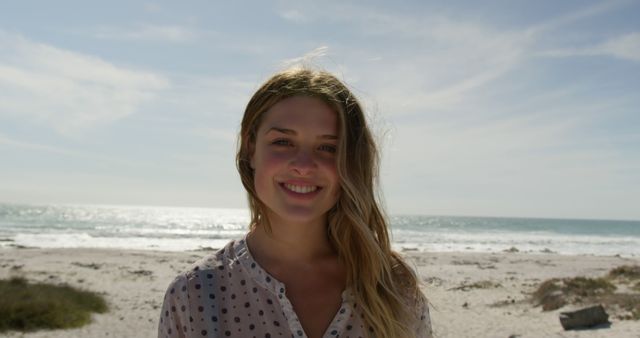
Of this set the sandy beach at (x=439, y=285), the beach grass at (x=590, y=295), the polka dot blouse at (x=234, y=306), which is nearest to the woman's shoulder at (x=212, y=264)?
the polka dot blouse at (x=234, y=306)

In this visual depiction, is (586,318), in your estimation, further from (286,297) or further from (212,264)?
(212,264)

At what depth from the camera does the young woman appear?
6.20 ft

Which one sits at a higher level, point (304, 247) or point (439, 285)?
point (304, 247)

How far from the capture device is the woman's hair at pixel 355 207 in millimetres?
1999

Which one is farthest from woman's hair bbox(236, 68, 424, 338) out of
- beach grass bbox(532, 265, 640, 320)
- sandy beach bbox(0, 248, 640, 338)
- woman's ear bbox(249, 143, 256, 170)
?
beach grass bbox(532, 265, 640, 320)

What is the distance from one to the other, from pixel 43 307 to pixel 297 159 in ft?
34.4

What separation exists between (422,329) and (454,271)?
2116cm

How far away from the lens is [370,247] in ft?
6.83

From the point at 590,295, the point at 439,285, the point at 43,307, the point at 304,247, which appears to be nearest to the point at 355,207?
the point at 304,247

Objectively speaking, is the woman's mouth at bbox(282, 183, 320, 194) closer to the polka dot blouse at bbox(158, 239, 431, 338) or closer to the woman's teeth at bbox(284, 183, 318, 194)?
the woman's teeth at bbox(284, 183, 318, 194)

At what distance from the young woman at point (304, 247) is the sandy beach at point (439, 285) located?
1704mm

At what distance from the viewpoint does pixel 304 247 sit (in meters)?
2.09

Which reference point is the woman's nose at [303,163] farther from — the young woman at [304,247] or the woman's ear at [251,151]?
the woman's ear at [251,151]

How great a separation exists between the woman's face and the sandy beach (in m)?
1.91
